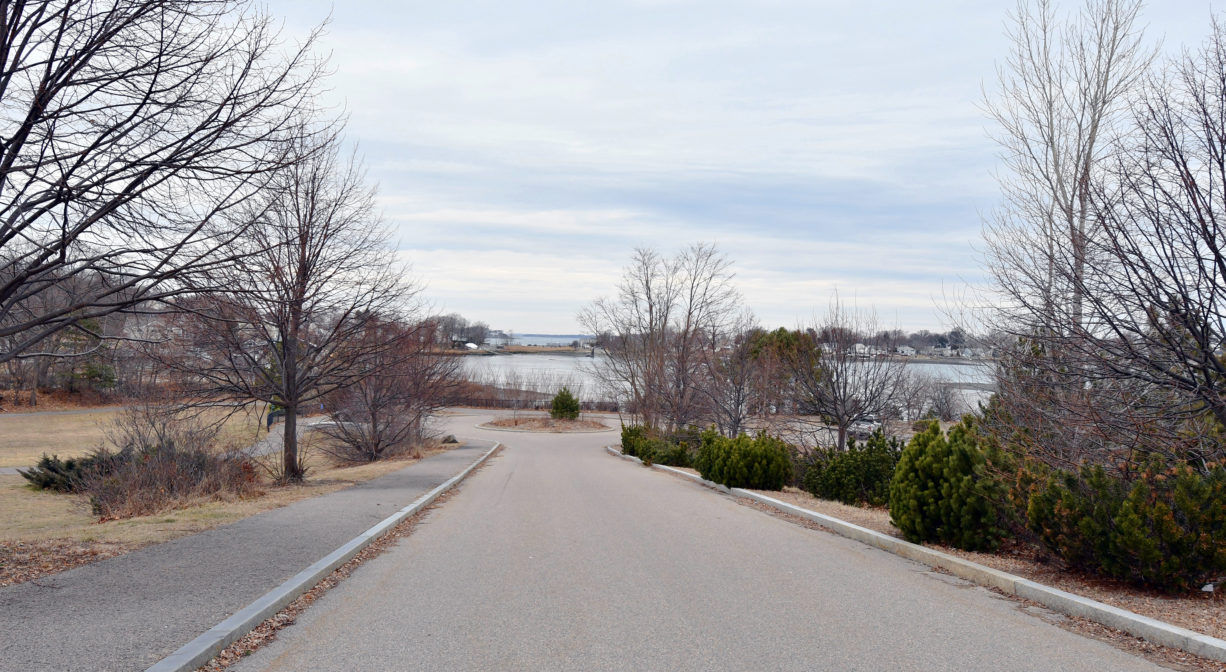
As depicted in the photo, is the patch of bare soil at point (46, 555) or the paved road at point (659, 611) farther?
the patch of bare soil at point (46, 555)

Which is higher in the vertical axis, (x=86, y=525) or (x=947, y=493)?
(x=947, y=493)

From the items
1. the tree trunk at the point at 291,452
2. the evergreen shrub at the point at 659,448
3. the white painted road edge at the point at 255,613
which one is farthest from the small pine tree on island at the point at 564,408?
the white painted road edge at the point at 255,613

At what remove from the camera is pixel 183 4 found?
826 centimetres

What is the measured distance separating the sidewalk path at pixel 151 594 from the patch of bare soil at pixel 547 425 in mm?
47847

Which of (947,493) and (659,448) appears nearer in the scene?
(947,493)

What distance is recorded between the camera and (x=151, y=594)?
266 inches

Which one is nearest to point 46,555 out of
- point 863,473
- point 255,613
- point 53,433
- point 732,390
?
point 255,613

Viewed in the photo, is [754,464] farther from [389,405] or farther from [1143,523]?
[389,405]

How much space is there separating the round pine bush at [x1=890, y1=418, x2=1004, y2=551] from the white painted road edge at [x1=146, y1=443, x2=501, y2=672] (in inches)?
260

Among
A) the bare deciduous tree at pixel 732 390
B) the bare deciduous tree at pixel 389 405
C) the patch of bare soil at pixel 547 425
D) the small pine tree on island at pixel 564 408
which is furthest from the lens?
the small pine tree on island at pixel 564 408

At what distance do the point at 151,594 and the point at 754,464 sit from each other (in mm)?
13425

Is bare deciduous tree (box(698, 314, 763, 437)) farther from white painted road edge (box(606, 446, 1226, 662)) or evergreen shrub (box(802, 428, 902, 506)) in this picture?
white painted road edge (box(606, 446, 1226, 662))

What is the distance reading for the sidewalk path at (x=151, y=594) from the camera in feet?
17.1

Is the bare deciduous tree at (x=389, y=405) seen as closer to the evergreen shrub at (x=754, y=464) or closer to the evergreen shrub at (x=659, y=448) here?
the evergreen shrub at (x=659, y=448)
